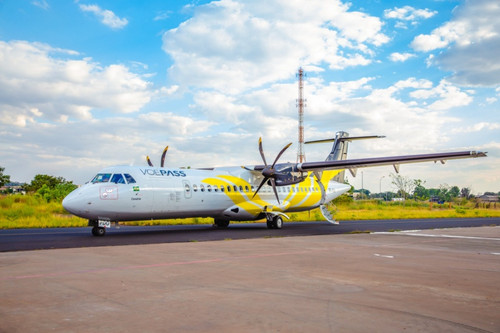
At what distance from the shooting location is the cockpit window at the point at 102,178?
55.5 feet

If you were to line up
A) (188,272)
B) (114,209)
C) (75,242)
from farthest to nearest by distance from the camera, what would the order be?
(114,209)
(75,242)
(188,272)

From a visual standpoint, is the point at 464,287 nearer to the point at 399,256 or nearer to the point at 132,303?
the point at 399,256

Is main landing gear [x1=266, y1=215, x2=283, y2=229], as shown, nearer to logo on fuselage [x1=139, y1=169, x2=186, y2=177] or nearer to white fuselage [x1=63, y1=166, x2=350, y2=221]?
white fuselage [x1=63, y1=166, x2=350, y2=221]

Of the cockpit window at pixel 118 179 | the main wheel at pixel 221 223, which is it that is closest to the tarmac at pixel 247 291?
the cockpit window at pixel 118 179

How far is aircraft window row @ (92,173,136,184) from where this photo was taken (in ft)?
55.7

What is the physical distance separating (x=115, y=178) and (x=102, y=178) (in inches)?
19.6

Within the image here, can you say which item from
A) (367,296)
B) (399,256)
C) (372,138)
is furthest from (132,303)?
(372,138)

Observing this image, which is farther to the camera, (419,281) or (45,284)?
(419,281)

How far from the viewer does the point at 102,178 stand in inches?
672

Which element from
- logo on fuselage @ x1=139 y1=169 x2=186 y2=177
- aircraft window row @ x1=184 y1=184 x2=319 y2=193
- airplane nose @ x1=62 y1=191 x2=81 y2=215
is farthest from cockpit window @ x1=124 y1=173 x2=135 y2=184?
aircraft window row @ x1=184 y1=184 x2=319 y2=193

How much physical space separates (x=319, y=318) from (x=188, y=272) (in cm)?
389

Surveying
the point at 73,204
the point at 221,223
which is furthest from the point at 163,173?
the point at 221,223

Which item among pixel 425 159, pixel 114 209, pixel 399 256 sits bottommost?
pixel 399 256

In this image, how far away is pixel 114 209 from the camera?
16.7 m
